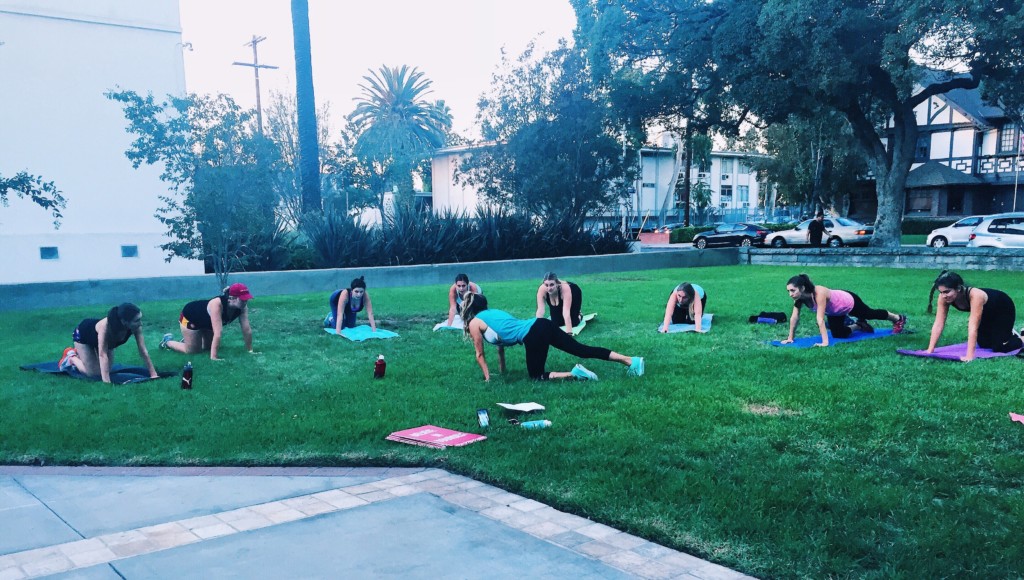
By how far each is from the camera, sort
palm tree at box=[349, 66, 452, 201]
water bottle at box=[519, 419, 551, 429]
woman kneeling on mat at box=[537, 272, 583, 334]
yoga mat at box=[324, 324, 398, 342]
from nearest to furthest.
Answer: water bottle at box=[519, 419, 551, 429]
woman kneeling on mat at box=[537, 272, 583, 334]
yoga mat at box=[324, 324, 398, 342]
palm tree at box=[349, 66, 452, 201]

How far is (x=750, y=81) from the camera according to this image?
21953 mm

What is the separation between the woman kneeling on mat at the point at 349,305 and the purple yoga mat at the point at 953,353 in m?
7.60

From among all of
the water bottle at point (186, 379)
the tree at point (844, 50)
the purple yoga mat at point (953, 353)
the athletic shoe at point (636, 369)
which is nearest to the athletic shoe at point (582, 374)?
the athletic shoe at point (636, 369)

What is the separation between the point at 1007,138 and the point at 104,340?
2040 inches

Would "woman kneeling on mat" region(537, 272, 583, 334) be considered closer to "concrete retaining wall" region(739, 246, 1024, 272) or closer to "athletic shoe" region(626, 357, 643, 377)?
"athletic shoe" region(626, 357, 643, 377)

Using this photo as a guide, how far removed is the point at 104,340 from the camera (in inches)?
322

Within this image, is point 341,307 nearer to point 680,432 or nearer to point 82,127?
point 680,432

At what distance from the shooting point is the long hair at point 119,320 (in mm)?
8023

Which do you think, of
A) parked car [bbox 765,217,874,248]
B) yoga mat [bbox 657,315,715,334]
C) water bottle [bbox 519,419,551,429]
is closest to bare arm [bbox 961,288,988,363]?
yoga mat [bbox 657,315,715,334]

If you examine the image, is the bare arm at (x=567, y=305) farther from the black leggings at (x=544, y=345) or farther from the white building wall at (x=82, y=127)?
the white building wall at (x=82, y=127)

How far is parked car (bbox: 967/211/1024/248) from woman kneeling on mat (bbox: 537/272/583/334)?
21.4 m

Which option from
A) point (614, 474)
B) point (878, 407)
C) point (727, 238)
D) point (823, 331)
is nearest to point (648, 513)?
point (614, 474)

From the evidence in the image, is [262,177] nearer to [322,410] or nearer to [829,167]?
[322,410]

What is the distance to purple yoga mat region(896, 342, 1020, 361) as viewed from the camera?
8.39 m
